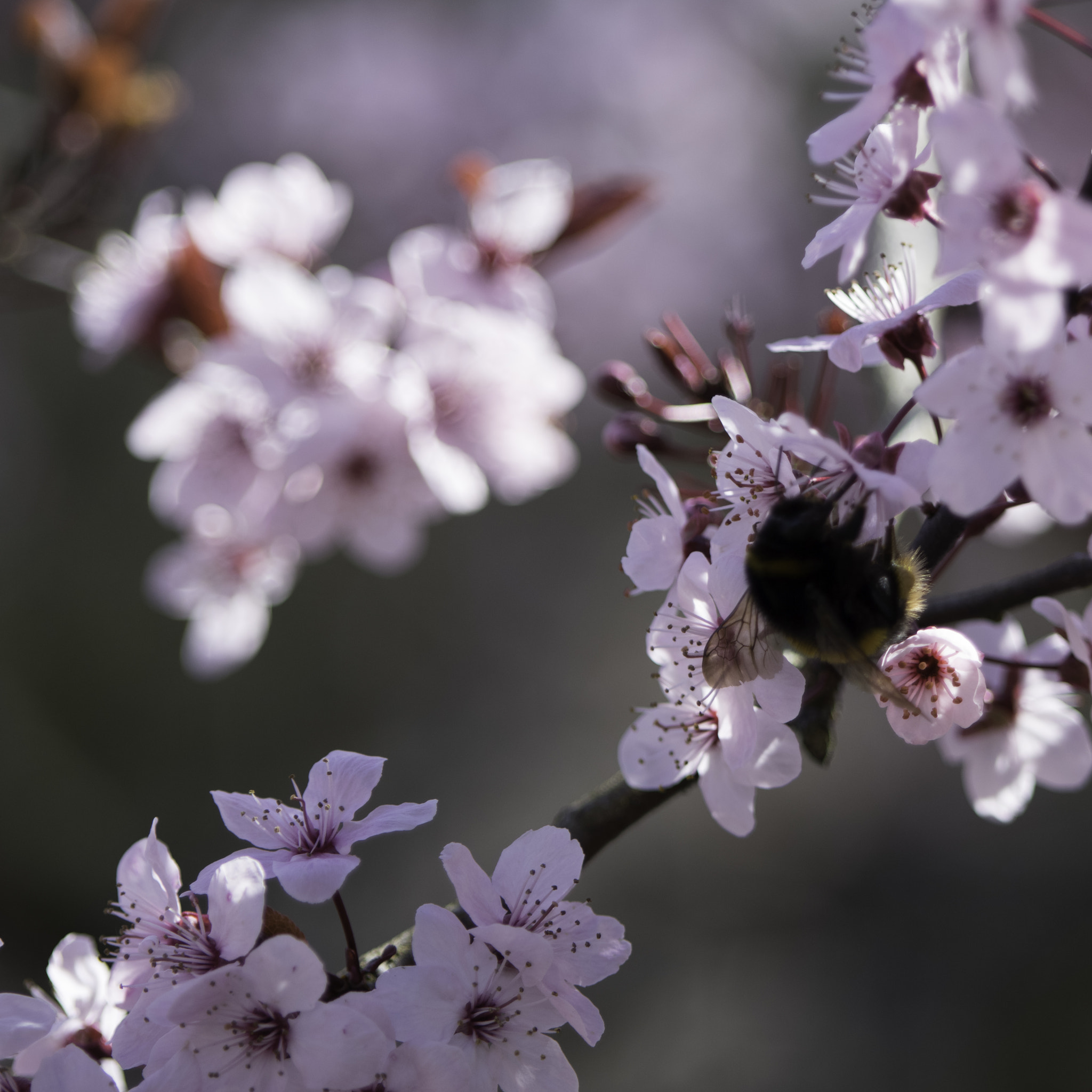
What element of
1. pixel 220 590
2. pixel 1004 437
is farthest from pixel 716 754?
pixel 220 590

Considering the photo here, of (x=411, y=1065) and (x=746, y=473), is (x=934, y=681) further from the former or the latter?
(x=411, y=1065)

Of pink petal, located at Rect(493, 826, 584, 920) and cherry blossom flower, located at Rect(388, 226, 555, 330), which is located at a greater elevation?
cherry blossom flower, located at Rect(388, 226, 555, 330)

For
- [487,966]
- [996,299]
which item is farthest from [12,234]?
[996,299]

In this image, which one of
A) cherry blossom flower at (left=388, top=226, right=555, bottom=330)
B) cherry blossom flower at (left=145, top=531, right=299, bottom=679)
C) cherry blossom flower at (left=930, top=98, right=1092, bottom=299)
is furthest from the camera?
cherry blossom flower at (left=145, top=531, right=299, bottom=679)

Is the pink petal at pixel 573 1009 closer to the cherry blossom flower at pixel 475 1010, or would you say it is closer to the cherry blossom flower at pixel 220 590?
the cherry blossom flower at pixel 475 1010

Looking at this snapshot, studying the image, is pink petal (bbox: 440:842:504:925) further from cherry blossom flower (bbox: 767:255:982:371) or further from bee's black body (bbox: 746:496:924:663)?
cherry blossom flower (bbox: 767:255:982:371)

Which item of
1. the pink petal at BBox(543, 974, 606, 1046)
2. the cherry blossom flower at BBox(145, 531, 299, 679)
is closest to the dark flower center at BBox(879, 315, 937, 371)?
the pink petal at BBox(543, 974, 606, 1046)

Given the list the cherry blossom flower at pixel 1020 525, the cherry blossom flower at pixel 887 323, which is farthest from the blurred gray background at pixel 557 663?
the cherry blossom flower at pixel 887 323
